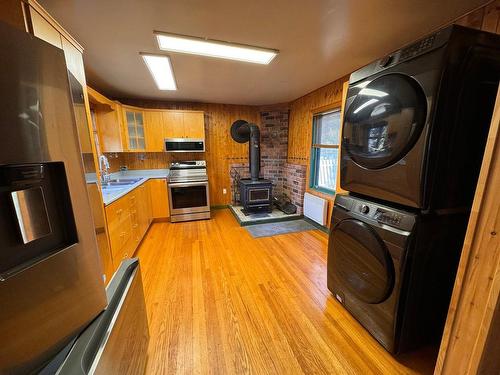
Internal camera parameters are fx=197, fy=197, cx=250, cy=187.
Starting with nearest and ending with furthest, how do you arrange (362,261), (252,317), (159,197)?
(362,261)
(252,317)
(159,197)

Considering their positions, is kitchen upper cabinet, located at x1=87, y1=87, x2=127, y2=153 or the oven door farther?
the oven door

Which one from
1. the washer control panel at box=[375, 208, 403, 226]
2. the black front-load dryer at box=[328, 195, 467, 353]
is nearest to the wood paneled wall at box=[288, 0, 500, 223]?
the black front-load dryer at box=[328, 195, 467, 353]

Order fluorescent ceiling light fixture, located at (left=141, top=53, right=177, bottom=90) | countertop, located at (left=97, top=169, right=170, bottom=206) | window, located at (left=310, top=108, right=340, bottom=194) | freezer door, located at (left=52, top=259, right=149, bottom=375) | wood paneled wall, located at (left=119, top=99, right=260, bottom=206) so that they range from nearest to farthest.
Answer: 1. freezer door, located at (left=52, top=259, right=149, bottom=375)
2. fluorescent ceiling light fixture, located at (left=141, top=53, right=177, bottom=90)
3. countertop, located at (left=97, top=169, right=170, bottom=206)
4. window, located at (left=310, top=108, right=340, bottom=194)
5. wood paneled wall, located at (left=119, top=99, right=260, bottom=206)

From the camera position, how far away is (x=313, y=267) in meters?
2.41

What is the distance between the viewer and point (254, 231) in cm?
345

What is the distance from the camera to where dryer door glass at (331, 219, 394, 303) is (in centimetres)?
127

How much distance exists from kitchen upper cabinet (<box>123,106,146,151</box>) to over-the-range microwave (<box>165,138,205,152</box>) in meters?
0.48

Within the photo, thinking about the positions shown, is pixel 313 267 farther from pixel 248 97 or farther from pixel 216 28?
pixel 248 97

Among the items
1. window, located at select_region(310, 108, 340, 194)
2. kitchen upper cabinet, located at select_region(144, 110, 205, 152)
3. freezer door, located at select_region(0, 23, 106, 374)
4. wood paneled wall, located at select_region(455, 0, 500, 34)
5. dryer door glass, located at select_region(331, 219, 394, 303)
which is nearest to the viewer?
freezer door, located at select_region(0, 23, 106, 374)

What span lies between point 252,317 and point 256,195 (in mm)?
2517

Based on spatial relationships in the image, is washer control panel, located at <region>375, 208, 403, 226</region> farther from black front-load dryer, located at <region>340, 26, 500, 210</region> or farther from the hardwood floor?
the hardwood floor

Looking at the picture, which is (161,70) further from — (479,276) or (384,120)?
(479,276)

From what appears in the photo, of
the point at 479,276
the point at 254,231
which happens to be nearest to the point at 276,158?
the point at 254,231

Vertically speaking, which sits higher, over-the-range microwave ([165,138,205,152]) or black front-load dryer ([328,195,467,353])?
over-the-range microwave ([165,138,205,152])
